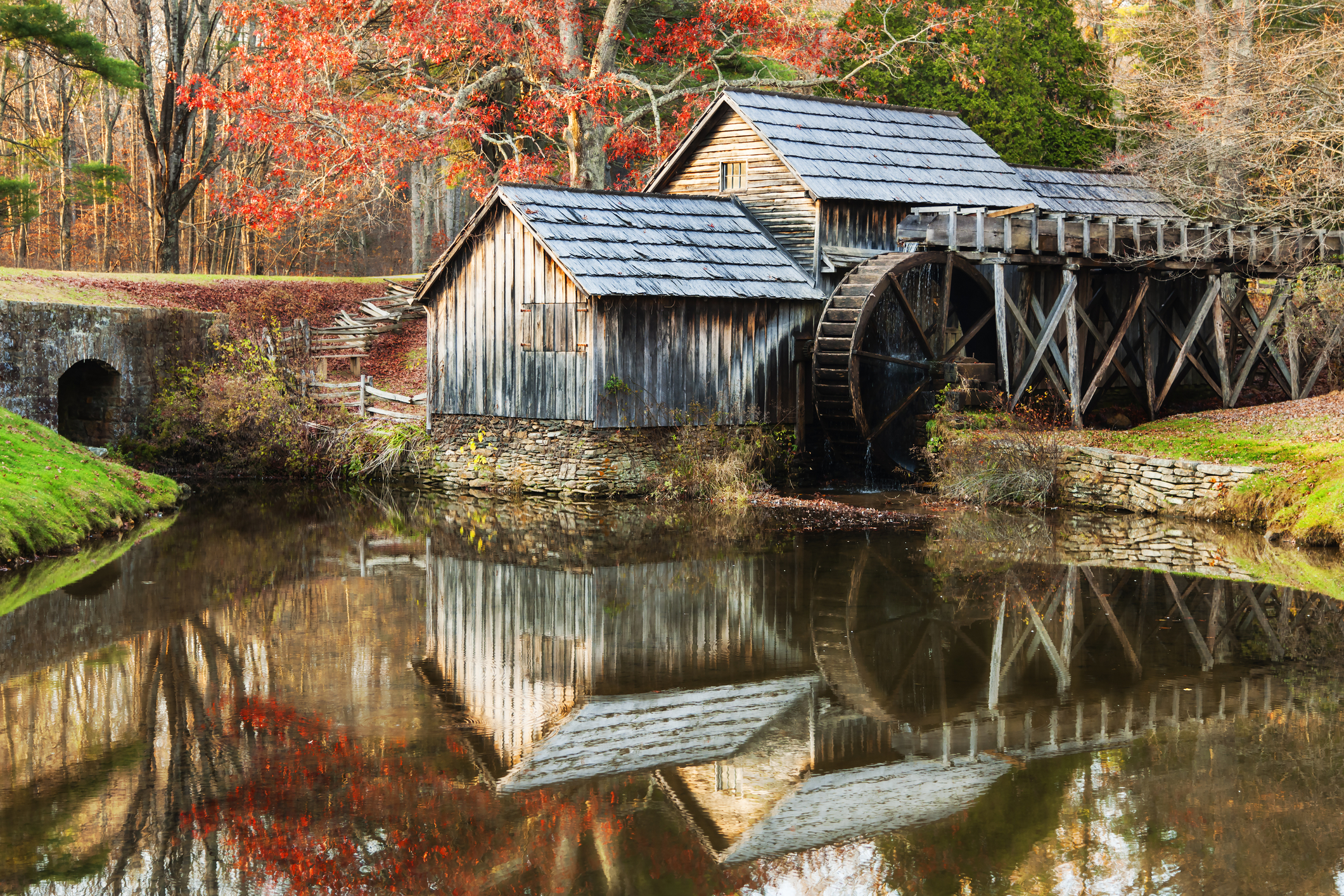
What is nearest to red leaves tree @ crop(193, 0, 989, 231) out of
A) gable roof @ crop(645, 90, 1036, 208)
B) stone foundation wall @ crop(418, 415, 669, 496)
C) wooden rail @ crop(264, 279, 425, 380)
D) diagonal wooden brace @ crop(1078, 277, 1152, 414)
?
wooden rail @ crop(264, 279, 425, 380)

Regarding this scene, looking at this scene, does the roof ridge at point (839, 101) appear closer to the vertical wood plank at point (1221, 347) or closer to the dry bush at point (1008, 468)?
the vertical wood plank at point (1221, 347)

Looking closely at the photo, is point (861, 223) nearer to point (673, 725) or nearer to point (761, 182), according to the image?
point (761, 182)

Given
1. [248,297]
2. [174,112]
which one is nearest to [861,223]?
[248,297]

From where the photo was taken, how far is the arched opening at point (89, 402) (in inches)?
836

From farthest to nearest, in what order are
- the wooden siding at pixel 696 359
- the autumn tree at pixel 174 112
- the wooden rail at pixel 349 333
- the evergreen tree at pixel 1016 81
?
the autumn tree at pixel 174 112
the evergreen tree at pixel 1016 81
the wooden rail at pixel 349 333
the wooden siding at pixel 696 359

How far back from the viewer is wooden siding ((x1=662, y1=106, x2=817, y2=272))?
770 inches

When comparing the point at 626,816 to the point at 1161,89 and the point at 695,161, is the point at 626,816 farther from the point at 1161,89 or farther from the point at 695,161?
the point at 1161,89

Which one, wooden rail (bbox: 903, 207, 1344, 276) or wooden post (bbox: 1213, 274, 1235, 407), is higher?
wooden rail (bbox: 903, 207, 1344, 276)

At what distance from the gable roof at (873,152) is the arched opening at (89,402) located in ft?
33.3

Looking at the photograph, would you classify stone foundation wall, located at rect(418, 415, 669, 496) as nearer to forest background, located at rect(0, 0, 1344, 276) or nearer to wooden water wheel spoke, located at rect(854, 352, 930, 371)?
wooden water wheel spoke, located at rect(854, 352, 930, 371)

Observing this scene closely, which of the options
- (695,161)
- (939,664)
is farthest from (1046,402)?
(939,664)

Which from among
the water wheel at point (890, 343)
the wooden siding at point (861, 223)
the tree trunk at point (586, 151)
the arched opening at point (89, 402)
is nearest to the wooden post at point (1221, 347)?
the water wheel at point (890, 343)

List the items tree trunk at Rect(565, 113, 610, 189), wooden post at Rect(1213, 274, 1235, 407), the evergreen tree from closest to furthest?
wooden post at Rect(1213, 274, 1235, 407) → tree trunk at Rect(565, 113, 610, 189) → the evergreen tree

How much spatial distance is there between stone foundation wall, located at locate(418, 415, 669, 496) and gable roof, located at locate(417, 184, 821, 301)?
7.20 ft
